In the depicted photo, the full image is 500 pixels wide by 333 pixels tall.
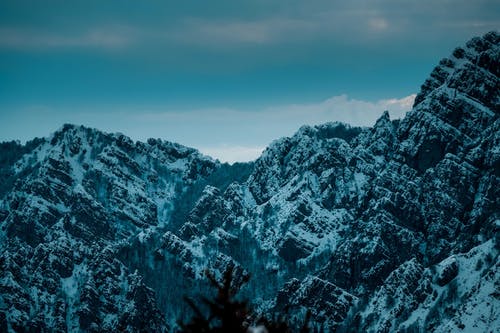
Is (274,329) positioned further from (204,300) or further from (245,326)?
(204,300)

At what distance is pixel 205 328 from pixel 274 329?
2964 millimetres

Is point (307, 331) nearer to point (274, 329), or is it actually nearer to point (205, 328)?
point (274, 329)

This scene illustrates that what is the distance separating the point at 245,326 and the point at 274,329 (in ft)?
4.48

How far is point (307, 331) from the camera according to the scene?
33.6 m

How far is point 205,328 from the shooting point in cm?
3328

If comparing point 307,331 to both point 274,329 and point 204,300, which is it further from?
point 204,300

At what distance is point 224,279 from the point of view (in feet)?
113

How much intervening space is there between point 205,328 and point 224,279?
2.29 m

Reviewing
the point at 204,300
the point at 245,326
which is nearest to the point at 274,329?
the point at 245,326

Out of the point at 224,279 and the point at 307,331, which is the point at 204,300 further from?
the point at 307,331

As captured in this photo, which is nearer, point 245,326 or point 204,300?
point 204,300

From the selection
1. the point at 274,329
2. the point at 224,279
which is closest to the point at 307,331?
the point at 274,329

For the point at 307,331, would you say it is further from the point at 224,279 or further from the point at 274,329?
the point at 224,279

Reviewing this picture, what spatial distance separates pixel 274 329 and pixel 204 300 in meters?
3.71
